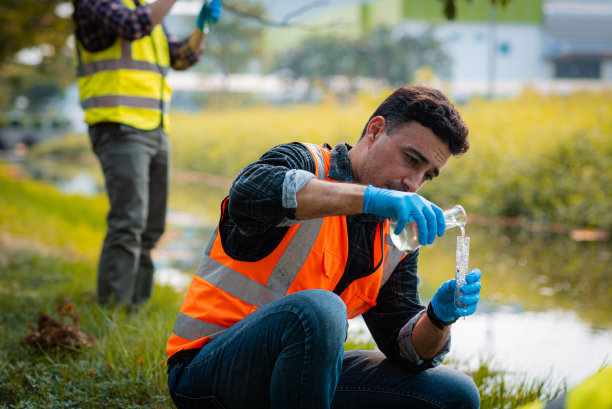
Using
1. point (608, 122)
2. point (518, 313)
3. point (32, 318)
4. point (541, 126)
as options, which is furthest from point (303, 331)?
point (541, 126)

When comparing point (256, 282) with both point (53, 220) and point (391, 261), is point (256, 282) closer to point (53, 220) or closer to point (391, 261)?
point (391, 261)

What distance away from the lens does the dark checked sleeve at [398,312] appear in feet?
8.22

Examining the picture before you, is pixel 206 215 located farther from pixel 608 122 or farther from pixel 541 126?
pixel 608 122

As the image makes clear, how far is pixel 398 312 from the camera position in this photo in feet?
8.41

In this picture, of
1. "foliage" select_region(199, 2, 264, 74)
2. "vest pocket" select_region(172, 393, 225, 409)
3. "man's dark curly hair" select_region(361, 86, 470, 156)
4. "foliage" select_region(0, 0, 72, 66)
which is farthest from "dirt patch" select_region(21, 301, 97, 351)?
"foliage" select_region(199, 2, 264, 74)

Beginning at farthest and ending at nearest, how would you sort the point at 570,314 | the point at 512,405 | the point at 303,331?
the point at 570,314
the point at 512,405
the point at 303,331

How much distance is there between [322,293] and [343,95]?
28804 millimetres

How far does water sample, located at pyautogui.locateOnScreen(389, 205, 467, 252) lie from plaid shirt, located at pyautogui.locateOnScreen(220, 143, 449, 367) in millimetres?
113

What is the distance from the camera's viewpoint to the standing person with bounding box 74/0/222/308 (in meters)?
3.85

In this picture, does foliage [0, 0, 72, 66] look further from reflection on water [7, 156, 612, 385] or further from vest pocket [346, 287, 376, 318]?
vest pocket [346, 287, 376, 318]

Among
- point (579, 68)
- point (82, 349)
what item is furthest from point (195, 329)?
point (579, 68)

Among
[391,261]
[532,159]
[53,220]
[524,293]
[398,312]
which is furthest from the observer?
[532,159]

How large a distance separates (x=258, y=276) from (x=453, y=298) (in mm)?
638

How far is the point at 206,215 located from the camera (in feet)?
35.5
